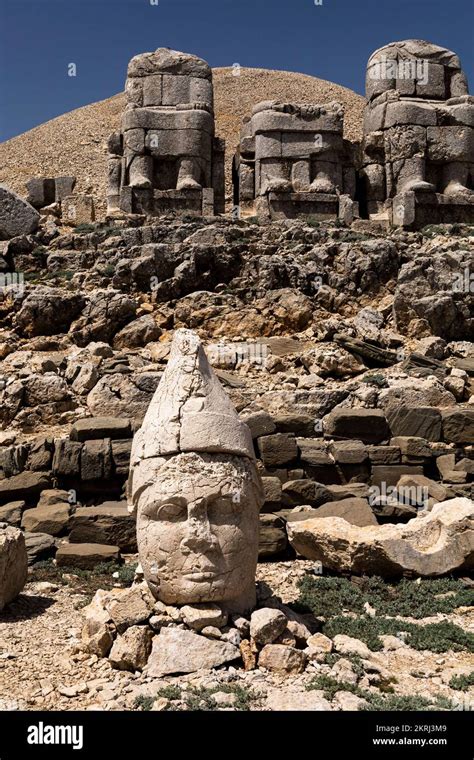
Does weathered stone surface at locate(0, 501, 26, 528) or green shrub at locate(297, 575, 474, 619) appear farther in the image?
weathered stone surface at locate(0, 501, 26, 528)

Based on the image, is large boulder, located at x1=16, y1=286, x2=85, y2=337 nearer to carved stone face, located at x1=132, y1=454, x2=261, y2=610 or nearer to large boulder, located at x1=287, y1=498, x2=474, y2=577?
large boulder, located at x1=287, y1=498, x2=474, y2=577

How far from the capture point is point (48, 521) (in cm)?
879

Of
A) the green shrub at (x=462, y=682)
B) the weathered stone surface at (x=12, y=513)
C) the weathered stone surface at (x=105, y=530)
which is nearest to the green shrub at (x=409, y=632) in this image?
the green shrub at (x=462, y=682)

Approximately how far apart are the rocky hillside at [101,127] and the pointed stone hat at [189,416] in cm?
2076

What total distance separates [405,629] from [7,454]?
6169 millimetres

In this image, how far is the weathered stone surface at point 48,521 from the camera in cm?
874

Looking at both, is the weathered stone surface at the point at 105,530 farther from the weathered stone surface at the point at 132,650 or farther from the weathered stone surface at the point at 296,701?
the weathered stone surface at the point at 296,701

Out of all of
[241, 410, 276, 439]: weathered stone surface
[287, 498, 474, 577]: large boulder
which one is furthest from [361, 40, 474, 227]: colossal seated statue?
[287, 498, 474, 577]: large boulder

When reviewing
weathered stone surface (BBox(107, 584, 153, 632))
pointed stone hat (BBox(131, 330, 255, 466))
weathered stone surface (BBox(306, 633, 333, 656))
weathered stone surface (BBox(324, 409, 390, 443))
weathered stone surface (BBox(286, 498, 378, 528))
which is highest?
pointed stone hat (BBox(131, 330, 255, 466))

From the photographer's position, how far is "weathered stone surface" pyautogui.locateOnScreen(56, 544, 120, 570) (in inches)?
308

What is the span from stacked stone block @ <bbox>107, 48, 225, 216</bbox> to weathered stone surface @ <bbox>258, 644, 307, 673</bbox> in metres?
17.7

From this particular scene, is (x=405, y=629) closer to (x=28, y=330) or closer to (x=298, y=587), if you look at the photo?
(x=298, y=587)

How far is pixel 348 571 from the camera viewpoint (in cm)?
718
